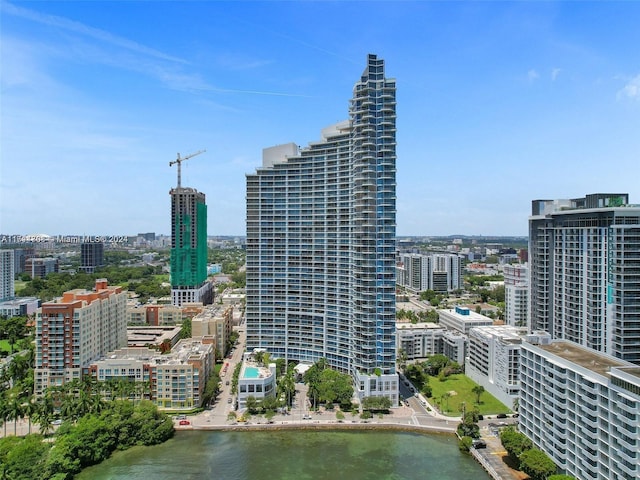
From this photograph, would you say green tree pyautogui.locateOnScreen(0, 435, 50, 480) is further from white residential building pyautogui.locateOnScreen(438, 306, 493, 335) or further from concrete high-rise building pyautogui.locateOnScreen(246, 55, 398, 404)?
white residential building pyautogui.locateOnScreen(438, 306, 493, 335)

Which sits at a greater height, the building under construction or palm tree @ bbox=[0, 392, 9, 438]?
the building under construction

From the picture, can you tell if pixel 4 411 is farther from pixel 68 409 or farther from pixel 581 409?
pixel 581 409

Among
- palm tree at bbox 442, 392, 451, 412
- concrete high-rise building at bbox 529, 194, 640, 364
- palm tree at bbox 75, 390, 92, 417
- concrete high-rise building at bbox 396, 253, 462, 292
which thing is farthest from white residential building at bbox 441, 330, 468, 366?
concrete high-rise building at bbox 396, 253, 462, 292

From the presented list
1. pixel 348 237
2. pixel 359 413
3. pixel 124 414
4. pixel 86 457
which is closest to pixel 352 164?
pixel 348 237

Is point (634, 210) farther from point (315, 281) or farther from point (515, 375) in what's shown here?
point (315, 281)

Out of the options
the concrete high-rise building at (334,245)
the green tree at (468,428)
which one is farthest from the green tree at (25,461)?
the green tree at (468,428)

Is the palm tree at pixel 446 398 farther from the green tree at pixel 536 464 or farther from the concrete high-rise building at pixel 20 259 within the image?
the concrete high-rise building at pixel 20 259
